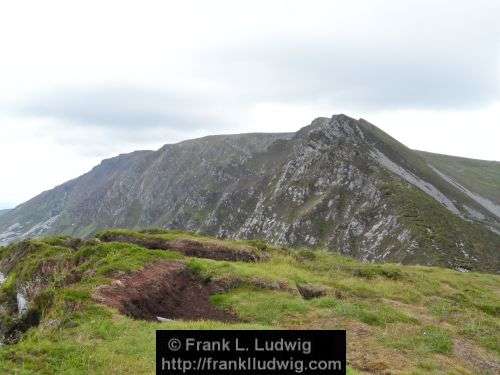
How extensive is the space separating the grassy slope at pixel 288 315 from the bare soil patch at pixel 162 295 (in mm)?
895

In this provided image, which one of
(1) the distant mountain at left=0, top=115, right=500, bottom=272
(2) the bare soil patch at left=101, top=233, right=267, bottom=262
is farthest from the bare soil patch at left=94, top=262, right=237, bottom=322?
(1) the distant mountain at left=0, top=115, right=500, bottom=272

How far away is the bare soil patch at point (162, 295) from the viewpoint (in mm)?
25234

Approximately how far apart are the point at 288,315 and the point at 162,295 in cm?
754

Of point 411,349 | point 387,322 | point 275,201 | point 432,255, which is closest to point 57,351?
point 411,349

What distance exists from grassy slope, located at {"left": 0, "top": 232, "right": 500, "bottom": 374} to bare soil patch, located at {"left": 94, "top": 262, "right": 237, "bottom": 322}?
89 centimetres

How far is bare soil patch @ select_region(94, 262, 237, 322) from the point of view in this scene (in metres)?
25.2

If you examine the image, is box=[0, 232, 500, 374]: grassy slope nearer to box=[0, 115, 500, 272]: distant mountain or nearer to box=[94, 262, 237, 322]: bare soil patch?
box=[94, 262, 237, 322]: bare soil patch

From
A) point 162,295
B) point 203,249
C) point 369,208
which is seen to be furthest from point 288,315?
point 369,208

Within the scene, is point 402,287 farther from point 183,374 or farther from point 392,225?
point 392,225

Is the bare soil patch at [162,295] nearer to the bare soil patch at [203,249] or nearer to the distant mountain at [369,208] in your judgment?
the bare soil patch at [203,249]

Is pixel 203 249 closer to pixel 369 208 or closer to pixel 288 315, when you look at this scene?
pixel 288 315

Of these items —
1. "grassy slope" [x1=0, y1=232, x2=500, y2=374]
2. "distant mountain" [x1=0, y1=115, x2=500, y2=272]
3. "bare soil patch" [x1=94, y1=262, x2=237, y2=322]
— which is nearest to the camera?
"grassy slope" [x1=0, y1=232, x2=500, y2=374]

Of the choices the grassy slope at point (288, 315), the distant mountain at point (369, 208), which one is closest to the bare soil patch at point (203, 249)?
the grassy slope at point (288, 315)

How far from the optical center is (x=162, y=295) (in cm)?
2867
